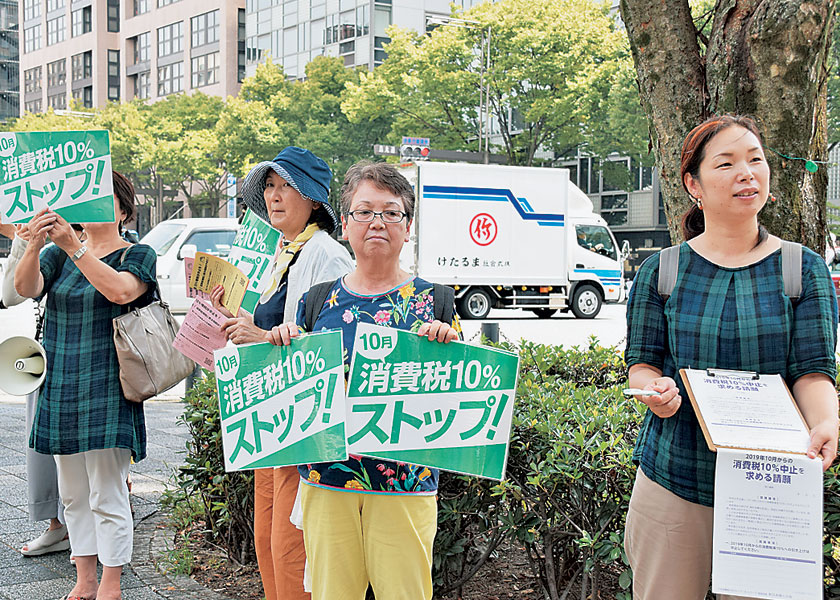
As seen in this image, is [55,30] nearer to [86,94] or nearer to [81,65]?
[81,65]

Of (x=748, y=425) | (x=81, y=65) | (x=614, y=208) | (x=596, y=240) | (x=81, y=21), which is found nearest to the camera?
(x=748, y=425)

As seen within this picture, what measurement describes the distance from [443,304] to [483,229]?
17.4m

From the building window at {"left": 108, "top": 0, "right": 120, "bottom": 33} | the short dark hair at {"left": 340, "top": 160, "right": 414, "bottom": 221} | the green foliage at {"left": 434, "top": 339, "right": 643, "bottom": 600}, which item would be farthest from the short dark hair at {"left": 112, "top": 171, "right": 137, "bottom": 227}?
the building window at {"left": 108, "top": 0, "right": 120, "bottom": 33}

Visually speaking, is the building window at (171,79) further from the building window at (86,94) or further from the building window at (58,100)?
the building window at (58,100)

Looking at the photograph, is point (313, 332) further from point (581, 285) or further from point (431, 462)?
point (581, 285)

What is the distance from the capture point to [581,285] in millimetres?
21312

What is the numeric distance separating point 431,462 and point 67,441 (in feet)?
6.10

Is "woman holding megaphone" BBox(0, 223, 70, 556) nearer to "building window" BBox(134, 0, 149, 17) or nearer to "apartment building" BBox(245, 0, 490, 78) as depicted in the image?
"apartment building" BBox(245, 0, 490, 78)

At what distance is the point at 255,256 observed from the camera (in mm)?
3314

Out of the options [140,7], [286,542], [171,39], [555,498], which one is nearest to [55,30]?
[140,7]

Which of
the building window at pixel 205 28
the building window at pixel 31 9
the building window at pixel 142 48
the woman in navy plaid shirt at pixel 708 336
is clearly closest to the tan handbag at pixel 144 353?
the woman in navy plaid shirt at pixel 708 336

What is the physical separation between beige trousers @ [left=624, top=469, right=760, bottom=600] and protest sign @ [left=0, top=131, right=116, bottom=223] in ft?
7.51

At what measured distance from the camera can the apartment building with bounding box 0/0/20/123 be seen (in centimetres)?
8325

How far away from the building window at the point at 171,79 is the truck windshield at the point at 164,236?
46.1 m
